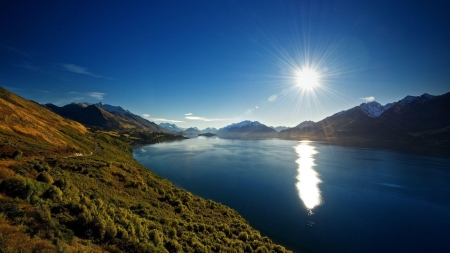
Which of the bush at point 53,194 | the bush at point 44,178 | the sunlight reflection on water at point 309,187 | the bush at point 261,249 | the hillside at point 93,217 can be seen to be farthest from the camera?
the sunlight reflection on water at point 309,187

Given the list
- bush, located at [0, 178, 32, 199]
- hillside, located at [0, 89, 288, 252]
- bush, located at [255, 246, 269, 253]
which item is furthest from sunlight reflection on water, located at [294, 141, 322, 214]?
bush, located at [0, 178, 32, 199]

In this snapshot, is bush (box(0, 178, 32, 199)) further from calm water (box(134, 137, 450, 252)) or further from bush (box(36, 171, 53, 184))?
calm water (box(134, 137, 450, 252))

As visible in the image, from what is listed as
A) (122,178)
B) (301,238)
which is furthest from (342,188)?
(122,178)

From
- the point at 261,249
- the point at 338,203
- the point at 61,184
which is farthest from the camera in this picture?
the point at 338,203

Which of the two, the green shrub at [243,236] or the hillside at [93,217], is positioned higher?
the hillside at [93,217]

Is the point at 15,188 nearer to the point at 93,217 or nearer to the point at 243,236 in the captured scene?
the point at 93,217

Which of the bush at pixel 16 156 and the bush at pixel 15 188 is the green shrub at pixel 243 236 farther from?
the bush at pixel 16 156

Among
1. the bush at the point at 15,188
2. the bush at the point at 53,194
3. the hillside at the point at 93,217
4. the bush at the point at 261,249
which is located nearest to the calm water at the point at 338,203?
the bush at the point at 261,249

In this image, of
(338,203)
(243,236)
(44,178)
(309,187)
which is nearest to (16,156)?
(44,178)

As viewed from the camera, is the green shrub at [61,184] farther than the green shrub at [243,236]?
No

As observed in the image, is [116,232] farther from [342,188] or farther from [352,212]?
[342,188]

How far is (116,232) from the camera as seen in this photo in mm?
13820

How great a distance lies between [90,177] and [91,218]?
17337 millimetres

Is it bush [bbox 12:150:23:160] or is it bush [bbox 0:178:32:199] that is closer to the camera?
bush [bbox 0:178:32:199]
